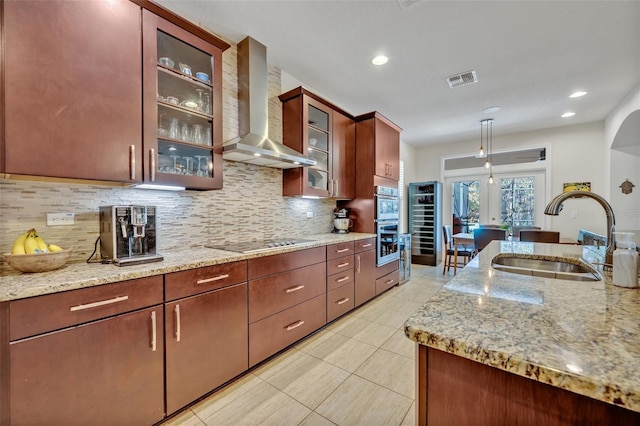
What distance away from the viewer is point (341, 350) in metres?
2.27

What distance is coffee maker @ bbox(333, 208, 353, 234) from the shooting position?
3.58m

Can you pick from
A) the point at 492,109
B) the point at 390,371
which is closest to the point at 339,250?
the point at 390,371

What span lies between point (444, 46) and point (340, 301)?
2757 millimetres

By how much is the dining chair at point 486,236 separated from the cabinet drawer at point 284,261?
9.90 feet

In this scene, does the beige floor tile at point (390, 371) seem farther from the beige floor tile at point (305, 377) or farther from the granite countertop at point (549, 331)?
the granite countertop at point (549, 331)

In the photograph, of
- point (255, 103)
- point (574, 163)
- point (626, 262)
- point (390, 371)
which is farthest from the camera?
point (574, 163)

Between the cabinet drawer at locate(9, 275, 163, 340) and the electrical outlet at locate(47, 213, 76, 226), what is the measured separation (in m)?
0.65

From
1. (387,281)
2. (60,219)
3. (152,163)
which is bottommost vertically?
(387,281)

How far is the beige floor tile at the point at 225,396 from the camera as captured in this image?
1.60 m

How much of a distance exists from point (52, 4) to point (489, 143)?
258 inches

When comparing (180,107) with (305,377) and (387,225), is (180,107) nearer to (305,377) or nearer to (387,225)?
(305,377)

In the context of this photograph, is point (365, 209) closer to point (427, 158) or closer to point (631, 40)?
point (631, 40)

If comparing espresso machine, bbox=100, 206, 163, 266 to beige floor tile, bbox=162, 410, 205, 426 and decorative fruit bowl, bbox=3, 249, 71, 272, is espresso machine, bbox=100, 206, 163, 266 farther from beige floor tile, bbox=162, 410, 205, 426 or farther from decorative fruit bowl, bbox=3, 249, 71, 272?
beige floor tile, bbox=162, 410, 205, 426

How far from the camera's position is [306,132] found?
9.36 ft
